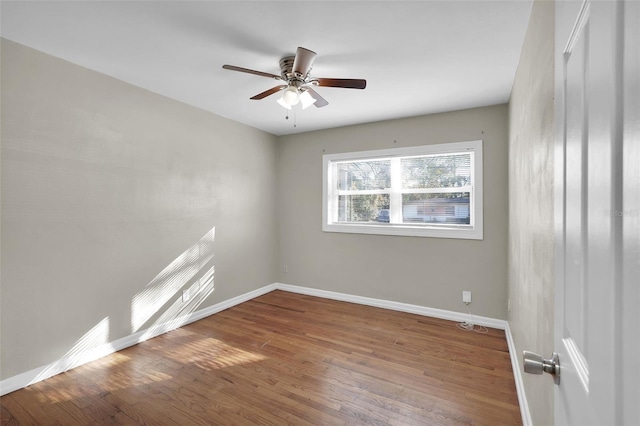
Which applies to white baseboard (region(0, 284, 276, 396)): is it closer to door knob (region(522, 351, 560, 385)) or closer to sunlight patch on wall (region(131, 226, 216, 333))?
sunlight patch on wall (region(131, 226, 216, 333))

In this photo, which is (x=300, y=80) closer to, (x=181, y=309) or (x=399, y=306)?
(x=181, y=309)

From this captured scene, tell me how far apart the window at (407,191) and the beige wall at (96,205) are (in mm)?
1614

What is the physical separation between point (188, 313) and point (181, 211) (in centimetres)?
119

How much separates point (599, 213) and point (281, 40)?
2140 millimetres

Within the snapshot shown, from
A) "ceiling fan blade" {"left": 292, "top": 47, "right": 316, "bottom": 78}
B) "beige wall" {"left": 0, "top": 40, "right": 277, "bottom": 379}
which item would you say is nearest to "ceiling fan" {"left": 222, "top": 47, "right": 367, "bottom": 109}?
"ceiling fan blade" {"left": 292, "top": 47, "right": 316, "bottom": 78}

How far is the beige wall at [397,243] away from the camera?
3.29 meters

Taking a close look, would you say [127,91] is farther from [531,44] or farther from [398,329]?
[398,329]

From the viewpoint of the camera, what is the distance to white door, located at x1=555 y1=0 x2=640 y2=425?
14.8 inches

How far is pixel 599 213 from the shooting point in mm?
479

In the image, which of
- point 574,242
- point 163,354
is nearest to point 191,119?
point 163,354

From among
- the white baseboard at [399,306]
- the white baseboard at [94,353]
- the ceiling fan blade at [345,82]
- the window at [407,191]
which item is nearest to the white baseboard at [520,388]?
the white baseboard at [399,306]

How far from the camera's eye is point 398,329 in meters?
3.21

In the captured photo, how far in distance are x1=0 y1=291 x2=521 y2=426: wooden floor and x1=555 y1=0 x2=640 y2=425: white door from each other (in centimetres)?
156

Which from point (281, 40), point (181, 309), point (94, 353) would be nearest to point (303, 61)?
point (281, 40)
